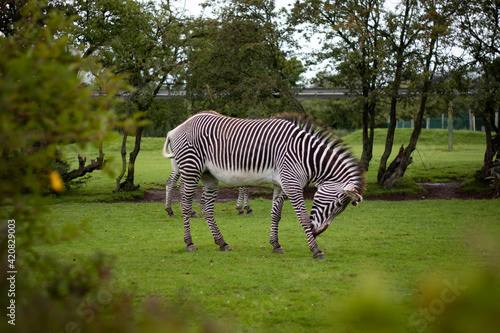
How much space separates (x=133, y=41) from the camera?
756 inches

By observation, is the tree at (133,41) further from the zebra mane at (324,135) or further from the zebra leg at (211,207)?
the zebra mane at (324,135)

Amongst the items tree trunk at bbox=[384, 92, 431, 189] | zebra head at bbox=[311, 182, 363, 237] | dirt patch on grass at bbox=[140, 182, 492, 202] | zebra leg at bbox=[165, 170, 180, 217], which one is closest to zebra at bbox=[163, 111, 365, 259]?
zebra head at bbox=[311, 182, 363, 237]

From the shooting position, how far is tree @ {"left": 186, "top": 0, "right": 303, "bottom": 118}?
19.4 m

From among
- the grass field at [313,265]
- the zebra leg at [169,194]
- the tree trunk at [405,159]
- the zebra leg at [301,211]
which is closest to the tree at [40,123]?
the grass field at [313,265]

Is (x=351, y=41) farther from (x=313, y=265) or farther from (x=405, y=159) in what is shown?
(x=313, y=265)

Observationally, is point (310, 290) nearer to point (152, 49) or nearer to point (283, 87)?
point (283, 87)

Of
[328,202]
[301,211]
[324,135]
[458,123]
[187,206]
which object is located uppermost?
[458,123]

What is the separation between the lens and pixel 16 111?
2.65m

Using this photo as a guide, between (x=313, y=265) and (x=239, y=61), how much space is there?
13522mm

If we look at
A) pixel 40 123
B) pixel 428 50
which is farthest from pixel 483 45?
pixel 40 123

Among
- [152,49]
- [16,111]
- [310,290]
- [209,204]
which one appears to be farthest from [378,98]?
[16,111]

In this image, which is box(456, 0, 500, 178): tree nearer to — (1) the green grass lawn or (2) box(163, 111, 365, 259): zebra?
(1) the green grass lawn

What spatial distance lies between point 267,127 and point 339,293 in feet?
13.9

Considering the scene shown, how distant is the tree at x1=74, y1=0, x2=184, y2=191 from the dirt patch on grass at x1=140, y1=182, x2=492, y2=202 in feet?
4.30
